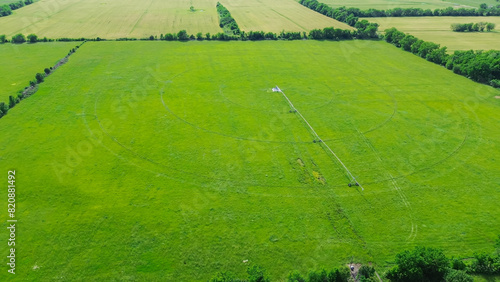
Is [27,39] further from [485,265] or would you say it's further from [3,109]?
[485,265]

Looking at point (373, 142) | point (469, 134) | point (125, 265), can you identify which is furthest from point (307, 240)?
point (469, 134)

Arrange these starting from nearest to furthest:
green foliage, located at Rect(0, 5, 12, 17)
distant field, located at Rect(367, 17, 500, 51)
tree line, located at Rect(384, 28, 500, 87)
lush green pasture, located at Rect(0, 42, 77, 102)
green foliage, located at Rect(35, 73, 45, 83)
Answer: lush green pasture, located at Rect(0, 42, 77, 102)
green foliage, located at Rect(35, 73, 45, 83)
tree line, located at Rect(384, 28, 500, 87)
distant field, located at Rect(367, 17, 500, 51)
green foliage, located at Rect(0, 5, 12, 17)

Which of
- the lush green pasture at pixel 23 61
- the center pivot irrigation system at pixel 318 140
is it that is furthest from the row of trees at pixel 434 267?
the lush green pasture at pixel 23 61

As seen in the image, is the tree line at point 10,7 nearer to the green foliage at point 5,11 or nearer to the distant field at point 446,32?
the green foliage at point 5,11

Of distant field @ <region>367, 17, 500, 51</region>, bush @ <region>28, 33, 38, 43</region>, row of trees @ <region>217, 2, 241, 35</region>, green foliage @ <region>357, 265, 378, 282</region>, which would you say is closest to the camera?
green foliage @ <region>357, 265, 378, 282</region>

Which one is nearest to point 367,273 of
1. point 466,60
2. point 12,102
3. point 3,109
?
point 3,109

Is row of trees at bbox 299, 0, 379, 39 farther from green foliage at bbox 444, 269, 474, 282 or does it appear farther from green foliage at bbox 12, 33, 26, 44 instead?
green foliage at bbox 12, 33, 26, 44

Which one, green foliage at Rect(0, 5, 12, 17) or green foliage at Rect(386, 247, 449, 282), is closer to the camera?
green foliage at Rect(386, 247, 449, 282)

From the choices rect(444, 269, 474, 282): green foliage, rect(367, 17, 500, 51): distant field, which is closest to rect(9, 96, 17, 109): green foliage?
rect(444, 269, 474, 282): green foliage
